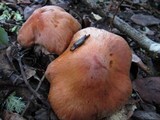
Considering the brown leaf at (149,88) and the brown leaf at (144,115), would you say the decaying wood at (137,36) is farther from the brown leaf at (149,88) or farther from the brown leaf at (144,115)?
the brown leaf at (144,115)

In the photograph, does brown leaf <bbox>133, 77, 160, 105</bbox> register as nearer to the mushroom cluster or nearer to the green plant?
the mushroom cluster

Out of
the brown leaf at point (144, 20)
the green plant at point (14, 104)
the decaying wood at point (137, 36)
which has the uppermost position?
the decaying wood at point (137, 36)

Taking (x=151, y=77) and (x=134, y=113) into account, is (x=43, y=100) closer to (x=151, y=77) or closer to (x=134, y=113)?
(x=134, y=113)

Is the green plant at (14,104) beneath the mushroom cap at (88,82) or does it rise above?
beneath

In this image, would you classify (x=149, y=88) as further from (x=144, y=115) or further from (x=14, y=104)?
(x=14, y=104)

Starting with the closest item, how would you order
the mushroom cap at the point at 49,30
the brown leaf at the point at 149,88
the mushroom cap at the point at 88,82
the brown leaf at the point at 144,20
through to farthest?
the mushroom cap at the point at 88,82
the mushroom cap at the point at 49,30
the brown leaf at the point at 149,88
the brown leaf at the point at 144,20

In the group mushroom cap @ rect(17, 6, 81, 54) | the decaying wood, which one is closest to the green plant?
mushroom cap @ rect(17, 6, 81, 54)

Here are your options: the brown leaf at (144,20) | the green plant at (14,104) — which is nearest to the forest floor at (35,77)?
the green plant at (14,104)

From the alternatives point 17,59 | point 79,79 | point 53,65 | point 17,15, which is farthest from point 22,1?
point 79,79
